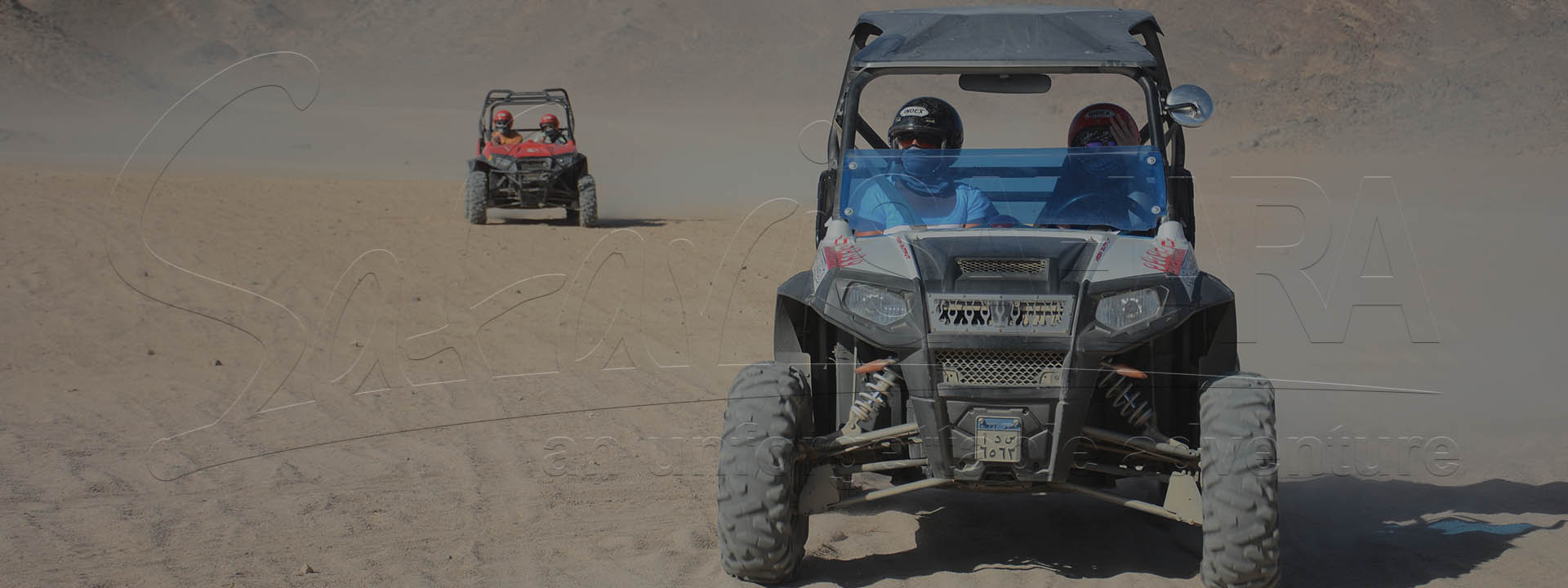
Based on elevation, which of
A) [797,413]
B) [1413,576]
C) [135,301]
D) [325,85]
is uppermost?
[325,85]

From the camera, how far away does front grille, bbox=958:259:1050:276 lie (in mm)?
5539

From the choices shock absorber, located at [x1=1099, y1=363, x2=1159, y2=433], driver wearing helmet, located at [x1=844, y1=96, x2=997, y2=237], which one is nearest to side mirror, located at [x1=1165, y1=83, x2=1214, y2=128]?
driver wearing helmet, located at [x1=844, y1=96, x2=997, y2=237]

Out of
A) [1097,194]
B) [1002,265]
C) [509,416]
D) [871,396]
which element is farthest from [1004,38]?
[509,416]

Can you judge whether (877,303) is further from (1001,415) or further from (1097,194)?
(1097,194)

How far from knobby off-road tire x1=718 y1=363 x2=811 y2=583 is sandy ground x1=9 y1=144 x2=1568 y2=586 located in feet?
1.12

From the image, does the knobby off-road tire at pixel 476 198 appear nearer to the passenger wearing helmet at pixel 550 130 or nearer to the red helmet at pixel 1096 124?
the passenger wearing helmet at pixel 550 130

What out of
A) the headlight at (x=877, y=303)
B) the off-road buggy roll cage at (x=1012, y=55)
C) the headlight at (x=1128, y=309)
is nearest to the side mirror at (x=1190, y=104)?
the off-road buggy roll cage at (x=1012, y=55)

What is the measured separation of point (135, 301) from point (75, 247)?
197cm

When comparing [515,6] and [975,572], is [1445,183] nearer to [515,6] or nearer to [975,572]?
[975,572]

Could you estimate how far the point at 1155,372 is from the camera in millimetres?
5961

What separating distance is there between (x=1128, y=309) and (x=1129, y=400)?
1.22 ft

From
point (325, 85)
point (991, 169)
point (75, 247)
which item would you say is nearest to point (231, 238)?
point (75, 247)

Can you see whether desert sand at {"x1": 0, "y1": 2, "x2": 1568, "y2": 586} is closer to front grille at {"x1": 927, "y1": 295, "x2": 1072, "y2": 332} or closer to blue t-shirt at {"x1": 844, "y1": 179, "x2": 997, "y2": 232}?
front grille at {"x1": 927, "y1": 295, "x2": 1072, "y2": 332}

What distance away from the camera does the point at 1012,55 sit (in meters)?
6.39
